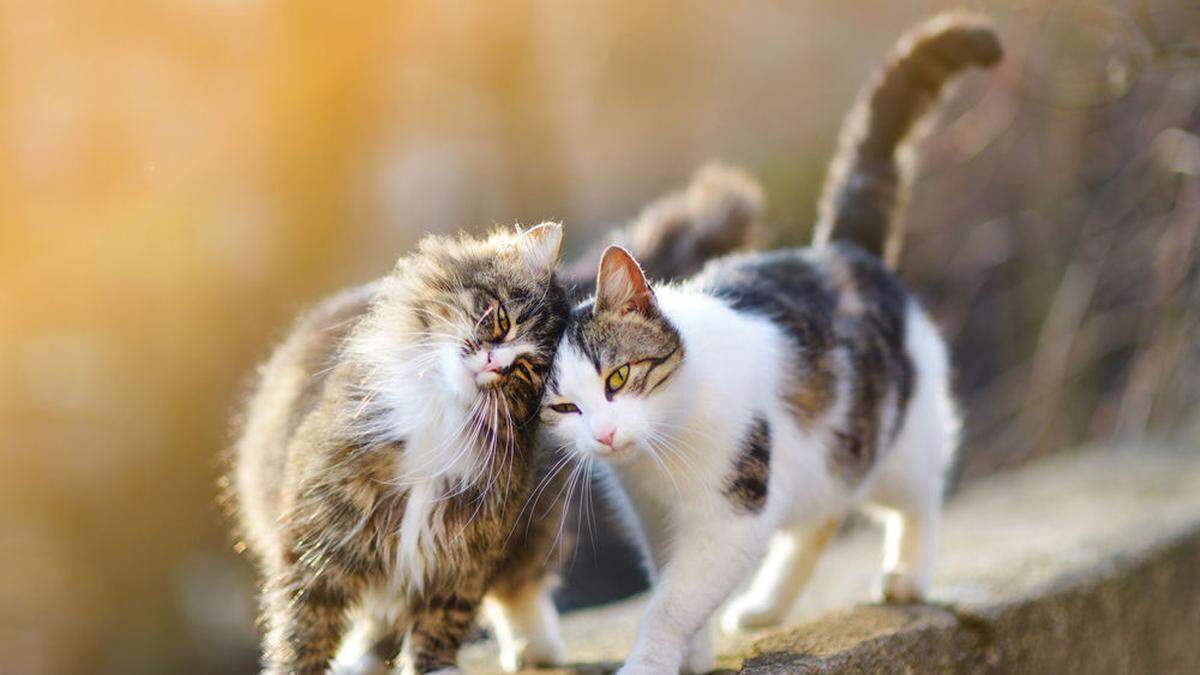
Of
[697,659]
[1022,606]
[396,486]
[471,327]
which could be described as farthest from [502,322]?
[1022,606]

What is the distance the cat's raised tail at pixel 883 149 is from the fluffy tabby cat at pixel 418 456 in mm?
983

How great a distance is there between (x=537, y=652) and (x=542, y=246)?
75cm

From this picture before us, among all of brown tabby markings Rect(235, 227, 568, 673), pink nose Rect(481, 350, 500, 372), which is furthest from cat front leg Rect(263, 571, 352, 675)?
pink nose Rect(481, 350, 500, 372)

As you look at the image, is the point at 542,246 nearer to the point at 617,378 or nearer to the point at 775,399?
the point at 617,378

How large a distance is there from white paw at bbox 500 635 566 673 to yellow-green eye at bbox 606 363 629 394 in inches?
23.3

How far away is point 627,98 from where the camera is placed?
4.73 m

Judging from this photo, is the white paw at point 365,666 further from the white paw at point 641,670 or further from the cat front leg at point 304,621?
the white paw at point 641,670

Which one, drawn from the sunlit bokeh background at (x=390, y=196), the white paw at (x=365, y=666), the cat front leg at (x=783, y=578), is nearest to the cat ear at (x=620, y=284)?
the white paw at (x=365, y=666)

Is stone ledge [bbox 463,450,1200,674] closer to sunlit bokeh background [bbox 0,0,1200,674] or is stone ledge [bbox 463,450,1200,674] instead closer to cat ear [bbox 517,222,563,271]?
cat ear [bbox 517,222,563,271]

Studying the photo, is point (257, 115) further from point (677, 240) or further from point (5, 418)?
point (677, 240)

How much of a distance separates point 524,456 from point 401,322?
260 mm

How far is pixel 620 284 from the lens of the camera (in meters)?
1.56

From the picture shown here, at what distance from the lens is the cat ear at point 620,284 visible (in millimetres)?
1546

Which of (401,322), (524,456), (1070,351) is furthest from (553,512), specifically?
(1070,351)
